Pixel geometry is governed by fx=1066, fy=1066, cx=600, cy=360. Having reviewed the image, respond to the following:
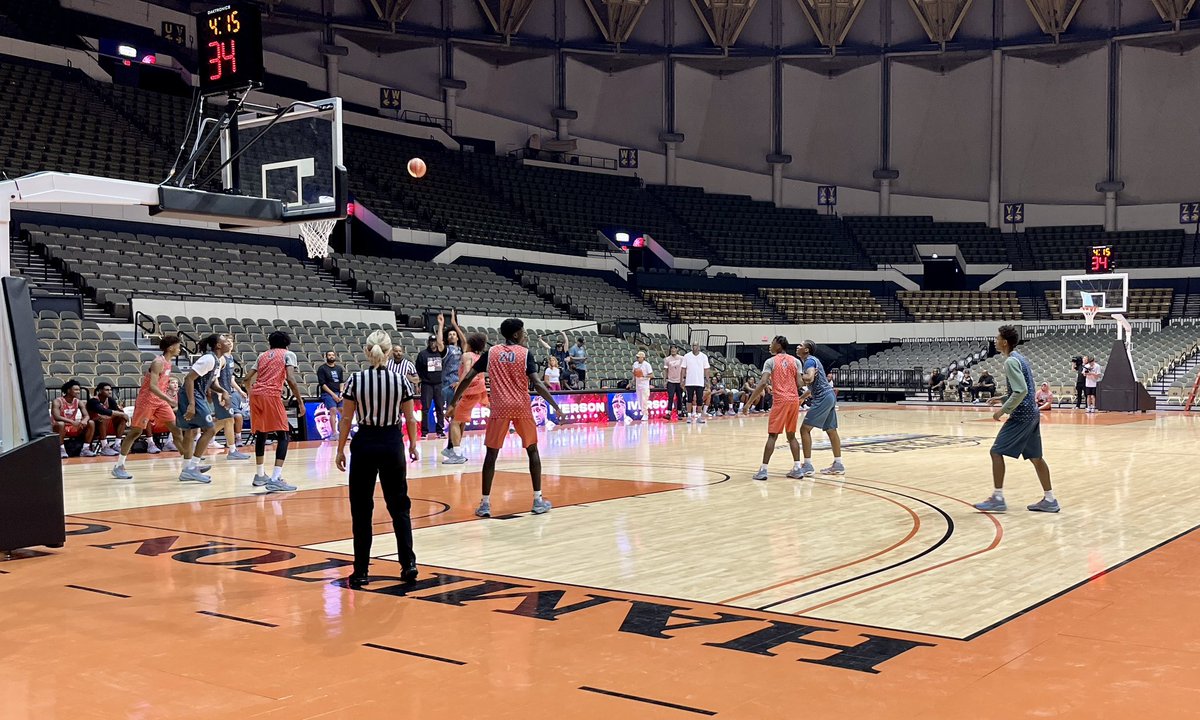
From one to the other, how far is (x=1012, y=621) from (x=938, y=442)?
1268 cm

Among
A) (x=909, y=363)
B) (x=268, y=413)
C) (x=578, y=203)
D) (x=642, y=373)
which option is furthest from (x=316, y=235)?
(x=909, y=363)

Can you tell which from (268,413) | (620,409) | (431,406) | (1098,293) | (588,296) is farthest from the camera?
(588,296)

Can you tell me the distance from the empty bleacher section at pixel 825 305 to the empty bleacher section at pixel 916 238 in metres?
2.83

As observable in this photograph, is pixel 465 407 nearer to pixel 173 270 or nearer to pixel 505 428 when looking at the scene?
pixel 505 428

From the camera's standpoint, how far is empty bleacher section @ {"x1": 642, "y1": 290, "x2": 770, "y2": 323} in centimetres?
3675

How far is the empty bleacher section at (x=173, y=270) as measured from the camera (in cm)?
2125

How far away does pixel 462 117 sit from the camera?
41.3 m

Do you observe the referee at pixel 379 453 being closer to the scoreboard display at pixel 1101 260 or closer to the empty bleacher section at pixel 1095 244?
the scoreboard display at pixel 1101 260

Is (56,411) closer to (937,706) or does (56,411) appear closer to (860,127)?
(937,706)

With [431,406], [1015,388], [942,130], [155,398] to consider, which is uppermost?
[942,130]

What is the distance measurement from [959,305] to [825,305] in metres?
5.37

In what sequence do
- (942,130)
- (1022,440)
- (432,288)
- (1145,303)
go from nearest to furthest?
1. (1022,440)
2. (432,288)
3. (1145,303)
4. (942,130)

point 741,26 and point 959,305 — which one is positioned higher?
point 741,26

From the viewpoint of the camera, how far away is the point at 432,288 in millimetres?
29016
